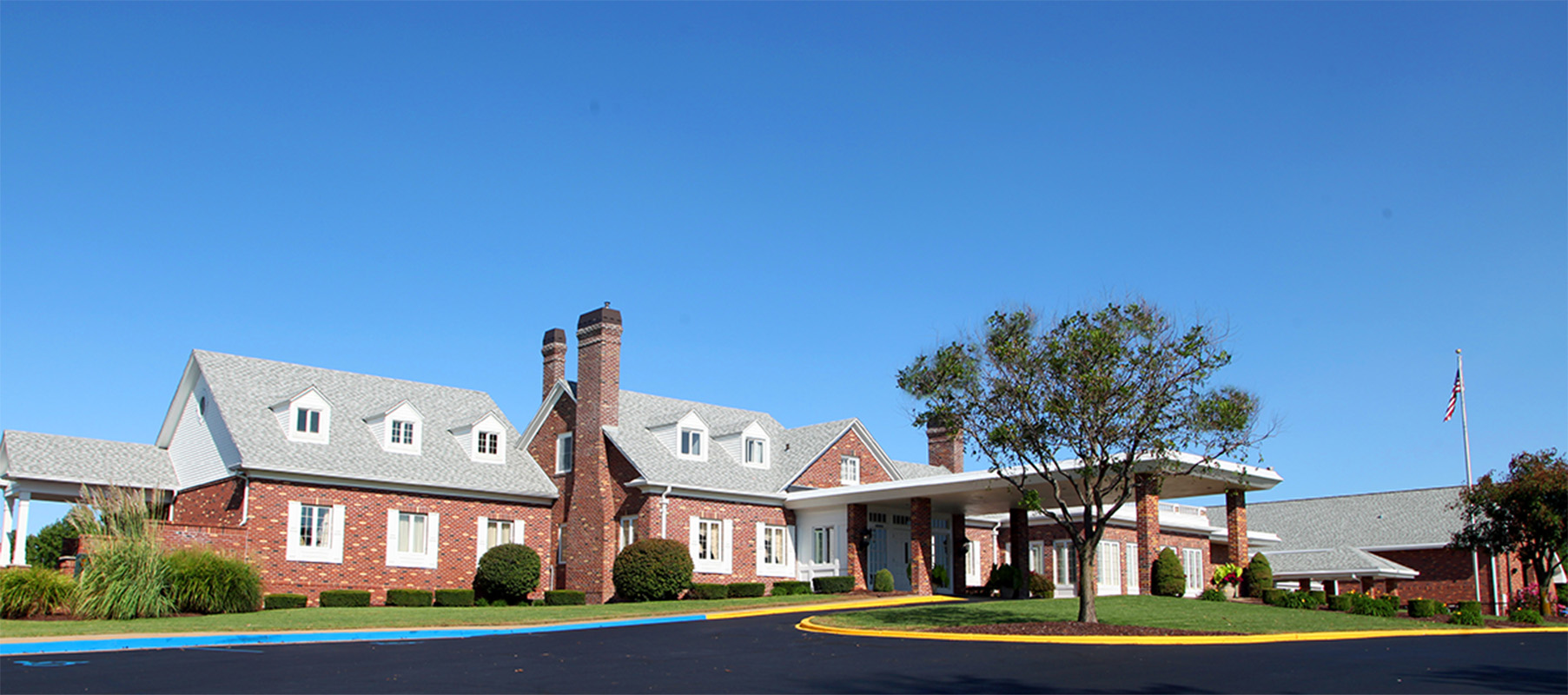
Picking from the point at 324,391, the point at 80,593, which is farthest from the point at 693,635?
the point at 324,391

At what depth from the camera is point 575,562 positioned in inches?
1421

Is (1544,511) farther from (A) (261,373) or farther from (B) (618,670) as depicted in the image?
(A) (261,373)

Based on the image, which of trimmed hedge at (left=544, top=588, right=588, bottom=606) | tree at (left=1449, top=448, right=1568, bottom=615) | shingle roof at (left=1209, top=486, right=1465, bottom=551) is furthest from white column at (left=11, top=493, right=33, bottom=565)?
shingle roof at (left=1209, top=486, right=1465, bottom=551)

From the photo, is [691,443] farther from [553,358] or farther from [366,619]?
[366,619]

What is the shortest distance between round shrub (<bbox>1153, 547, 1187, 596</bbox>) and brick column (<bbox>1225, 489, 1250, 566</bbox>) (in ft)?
7.04

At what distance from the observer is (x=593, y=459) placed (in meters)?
36.3

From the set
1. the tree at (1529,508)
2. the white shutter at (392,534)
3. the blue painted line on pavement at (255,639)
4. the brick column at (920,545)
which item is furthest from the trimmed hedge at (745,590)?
the tree at (1529,508)

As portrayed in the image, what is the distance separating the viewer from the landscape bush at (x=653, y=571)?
3253 centimetres

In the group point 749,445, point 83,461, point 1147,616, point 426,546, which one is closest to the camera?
point 1147,616

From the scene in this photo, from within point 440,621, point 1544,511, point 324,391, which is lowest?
point 440,621

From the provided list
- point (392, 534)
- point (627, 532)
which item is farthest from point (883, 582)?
point (392, 534)

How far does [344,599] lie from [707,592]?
9722 millimetres

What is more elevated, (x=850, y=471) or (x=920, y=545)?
(x=850, y=471)

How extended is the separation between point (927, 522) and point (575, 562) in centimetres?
1088
